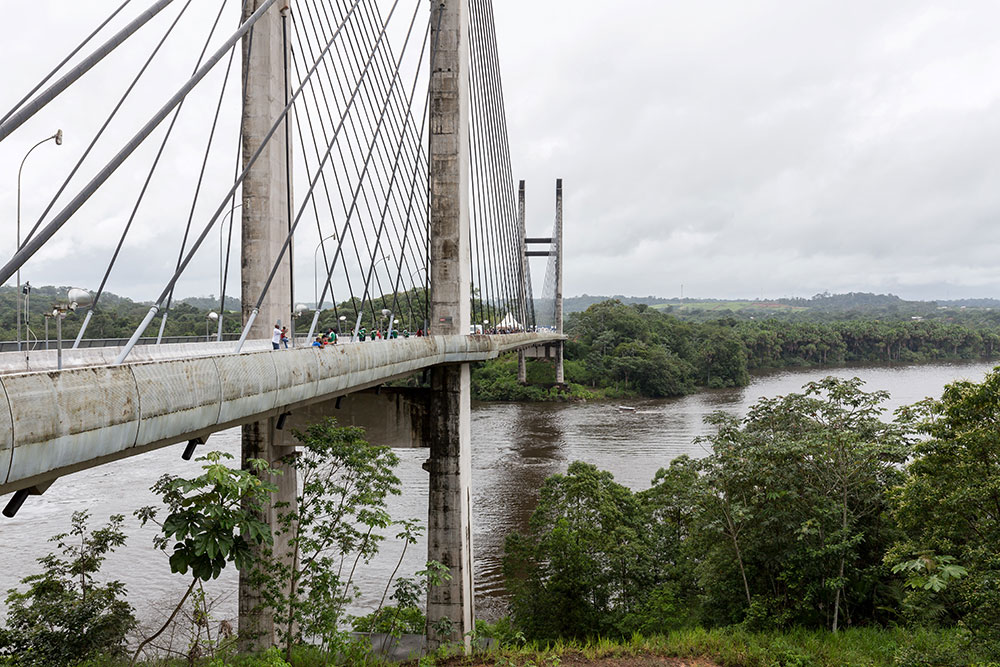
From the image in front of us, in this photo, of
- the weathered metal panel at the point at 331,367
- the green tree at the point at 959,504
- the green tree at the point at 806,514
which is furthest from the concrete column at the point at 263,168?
the green tree at the point at 959,504

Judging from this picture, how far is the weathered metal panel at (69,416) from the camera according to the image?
138 inches

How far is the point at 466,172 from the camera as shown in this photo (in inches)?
641

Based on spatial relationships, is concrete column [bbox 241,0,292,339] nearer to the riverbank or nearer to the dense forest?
the riverbank

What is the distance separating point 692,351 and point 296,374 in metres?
67.1

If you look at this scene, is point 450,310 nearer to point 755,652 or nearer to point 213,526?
point 755,652

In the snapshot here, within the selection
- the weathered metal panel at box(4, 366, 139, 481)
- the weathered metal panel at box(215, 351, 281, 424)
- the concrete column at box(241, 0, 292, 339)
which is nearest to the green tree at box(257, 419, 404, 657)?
the concrete column at box(241, 0, 292, 339)

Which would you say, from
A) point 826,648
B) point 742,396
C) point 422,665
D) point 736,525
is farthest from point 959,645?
point 742,396

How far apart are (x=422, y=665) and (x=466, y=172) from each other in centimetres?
1052

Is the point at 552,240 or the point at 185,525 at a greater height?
the point at 552,240

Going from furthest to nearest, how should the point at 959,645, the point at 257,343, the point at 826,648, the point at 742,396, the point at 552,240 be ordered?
the point at 552,240
the point at 742,396
the point at 257,343
the point at 826,648
the point at 959,645

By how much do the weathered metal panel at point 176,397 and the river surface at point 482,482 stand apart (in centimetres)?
1078

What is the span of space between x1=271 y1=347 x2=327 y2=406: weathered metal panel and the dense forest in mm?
51709

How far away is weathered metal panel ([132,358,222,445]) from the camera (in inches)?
177

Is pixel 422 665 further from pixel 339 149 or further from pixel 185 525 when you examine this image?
pixel 339 149
